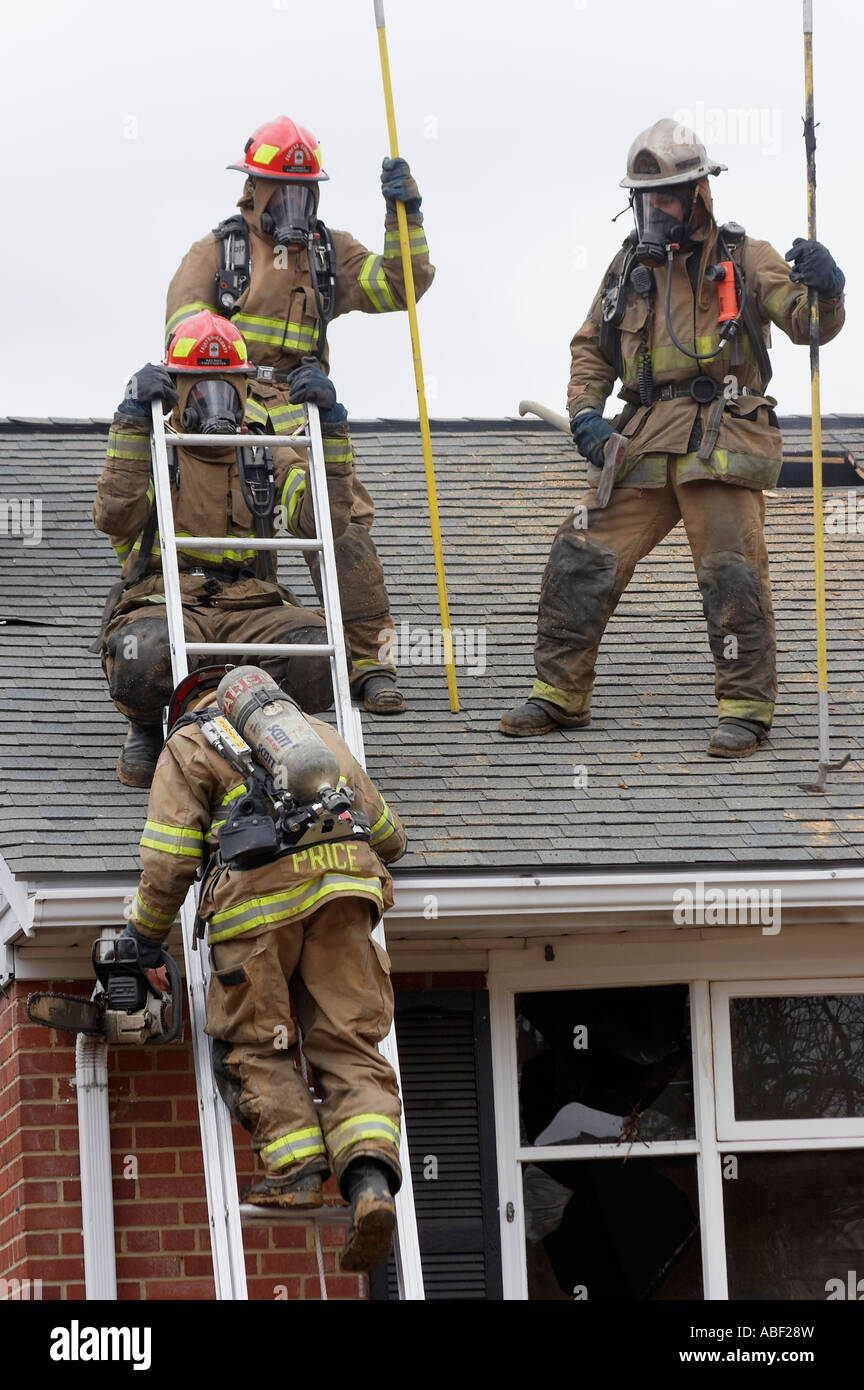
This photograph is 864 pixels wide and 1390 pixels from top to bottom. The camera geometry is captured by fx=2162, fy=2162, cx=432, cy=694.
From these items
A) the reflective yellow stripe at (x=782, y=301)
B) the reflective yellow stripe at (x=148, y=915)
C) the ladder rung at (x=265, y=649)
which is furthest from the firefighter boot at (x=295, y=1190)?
the reflective yellow stripe at (x=782, y=301)

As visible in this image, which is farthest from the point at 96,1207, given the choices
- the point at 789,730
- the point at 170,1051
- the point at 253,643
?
the point at 789,730

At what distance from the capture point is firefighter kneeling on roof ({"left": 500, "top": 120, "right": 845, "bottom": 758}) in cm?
839

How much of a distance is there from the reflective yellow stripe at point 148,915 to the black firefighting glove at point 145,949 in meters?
0.05

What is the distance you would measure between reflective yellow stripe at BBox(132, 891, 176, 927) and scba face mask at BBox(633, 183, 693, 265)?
3.57 meters

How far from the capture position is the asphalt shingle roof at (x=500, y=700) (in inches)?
293

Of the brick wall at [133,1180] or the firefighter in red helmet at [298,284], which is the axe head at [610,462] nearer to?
the firefighter in red helmet at [298,284]

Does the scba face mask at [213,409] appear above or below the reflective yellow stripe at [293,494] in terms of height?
above

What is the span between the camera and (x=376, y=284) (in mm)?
8992

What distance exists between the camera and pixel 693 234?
27.9 feet

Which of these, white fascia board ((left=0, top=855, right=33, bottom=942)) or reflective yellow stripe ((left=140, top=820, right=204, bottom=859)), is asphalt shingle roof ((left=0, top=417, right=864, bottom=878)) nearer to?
white fascia board ((left=0, top=855, right=33, bottom=942))

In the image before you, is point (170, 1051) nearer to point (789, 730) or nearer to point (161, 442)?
point (161, 442)

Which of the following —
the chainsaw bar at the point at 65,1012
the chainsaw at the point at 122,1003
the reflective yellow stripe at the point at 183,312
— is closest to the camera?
the chainsaw at the point at 122,1003

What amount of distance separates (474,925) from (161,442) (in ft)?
6.53

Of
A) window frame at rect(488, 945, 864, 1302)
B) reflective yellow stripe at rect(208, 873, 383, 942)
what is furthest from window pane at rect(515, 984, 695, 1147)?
reflective yellow stripe at rect(208, 873, 383, 942)
